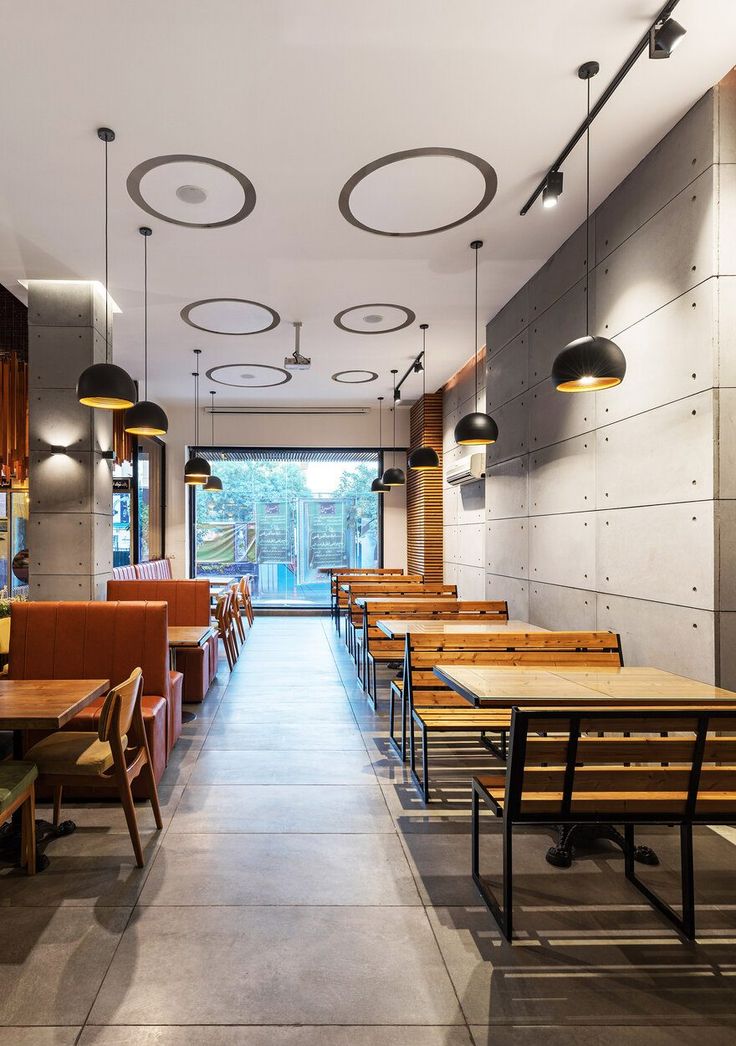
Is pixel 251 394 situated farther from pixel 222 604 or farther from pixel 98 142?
pixel 98 142

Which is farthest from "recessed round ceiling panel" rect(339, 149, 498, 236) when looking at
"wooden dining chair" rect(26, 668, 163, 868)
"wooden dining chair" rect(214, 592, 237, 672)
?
"wooden dining chair" rect(214, 592, 237, 672)

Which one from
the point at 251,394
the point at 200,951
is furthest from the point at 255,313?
the point at 200,951

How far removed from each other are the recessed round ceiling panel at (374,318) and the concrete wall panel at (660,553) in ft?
12.4

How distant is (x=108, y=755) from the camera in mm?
2928

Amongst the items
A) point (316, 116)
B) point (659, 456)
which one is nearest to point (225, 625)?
point (659, 456)

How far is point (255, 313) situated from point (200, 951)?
21.0 ft

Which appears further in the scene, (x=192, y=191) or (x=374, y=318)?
(x=374, y=318)

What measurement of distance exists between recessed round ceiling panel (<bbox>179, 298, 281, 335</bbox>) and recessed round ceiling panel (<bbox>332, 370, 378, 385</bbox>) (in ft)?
7.90

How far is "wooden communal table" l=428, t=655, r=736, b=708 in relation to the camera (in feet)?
8.75

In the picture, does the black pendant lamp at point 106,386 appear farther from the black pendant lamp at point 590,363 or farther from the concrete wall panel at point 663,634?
the concrete wall panel at point 663,634

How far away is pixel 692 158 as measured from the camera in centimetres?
368

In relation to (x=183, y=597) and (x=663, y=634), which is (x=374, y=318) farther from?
(x=663, y=634)

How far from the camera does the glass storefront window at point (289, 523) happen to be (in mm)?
13117

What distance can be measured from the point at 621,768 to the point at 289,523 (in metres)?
11.5
